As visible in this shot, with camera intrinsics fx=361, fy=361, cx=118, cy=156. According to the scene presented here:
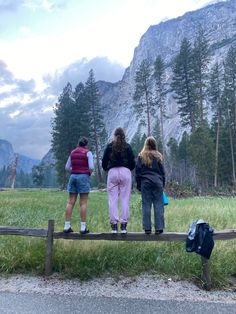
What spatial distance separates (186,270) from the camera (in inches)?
296

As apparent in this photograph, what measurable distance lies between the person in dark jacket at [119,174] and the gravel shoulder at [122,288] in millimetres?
1144

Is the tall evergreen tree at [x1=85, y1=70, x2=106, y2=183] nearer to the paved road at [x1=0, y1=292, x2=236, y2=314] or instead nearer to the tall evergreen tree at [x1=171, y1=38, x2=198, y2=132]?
the tall evergreen tree at [x1=171, y1=38, x2=198, y2=132]

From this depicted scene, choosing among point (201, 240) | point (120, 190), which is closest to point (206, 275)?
point (201, 240)

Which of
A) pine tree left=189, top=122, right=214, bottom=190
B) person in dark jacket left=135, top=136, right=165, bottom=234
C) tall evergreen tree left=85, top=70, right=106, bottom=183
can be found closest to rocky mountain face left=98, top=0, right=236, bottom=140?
tall evergreen tree left=85, top=70, right=106, bottom=183

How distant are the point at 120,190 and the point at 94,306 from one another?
2452 millimetres

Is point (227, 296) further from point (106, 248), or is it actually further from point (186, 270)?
point (106, 248)

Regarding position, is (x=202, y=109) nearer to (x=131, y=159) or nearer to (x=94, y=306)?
(x=131, y=159)

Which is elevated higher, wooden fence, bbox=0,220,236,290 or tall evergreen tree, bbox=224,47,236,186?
tall evergreen tree, bbox=224,47,236,186

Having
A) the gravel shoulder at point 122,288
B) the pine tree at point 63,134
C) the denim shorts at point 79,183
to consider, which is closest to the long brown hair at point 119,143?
the denim shorts at point 79,183

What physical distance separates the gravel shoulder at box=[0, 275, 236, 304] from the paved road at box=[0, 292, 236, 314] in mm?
223

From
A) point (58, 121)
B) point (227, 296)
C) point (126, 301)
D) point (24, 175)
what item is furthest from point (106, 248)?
point (24, 175)

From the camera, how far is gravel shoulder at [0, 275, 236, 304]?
22.1 feet

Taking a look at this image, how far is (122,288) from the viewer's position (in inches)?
278

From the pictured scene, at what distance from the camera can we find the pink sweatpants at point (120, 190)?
7660 millimetres
